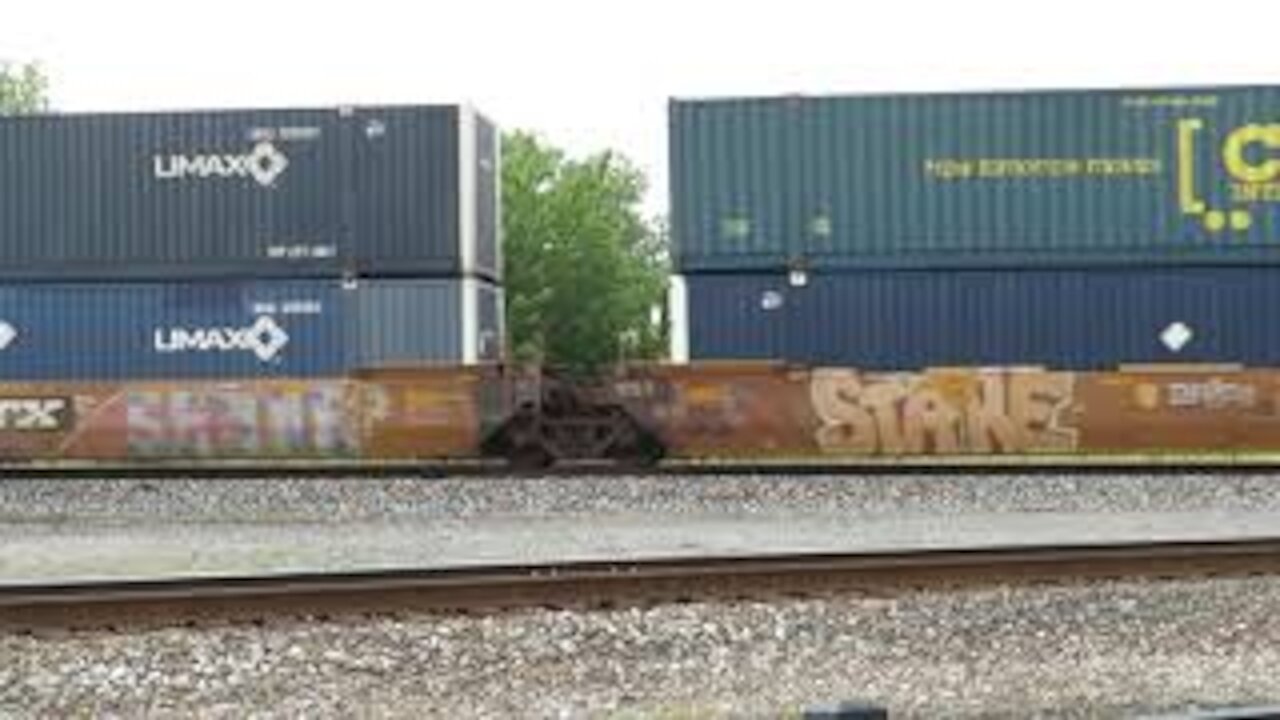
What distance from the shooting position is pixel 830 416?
2336 centimetres

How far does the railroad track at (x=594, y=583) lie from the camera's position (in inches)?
394

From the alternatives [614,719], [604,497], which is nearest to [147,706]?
[614,719]

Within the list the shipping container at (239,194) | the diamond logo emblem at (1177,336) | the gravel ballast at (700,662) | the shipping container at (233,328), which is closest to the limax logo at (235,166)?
the shipping container at (239,194)

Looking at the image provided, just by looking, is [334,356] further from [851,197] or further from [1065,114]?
[1065,114]

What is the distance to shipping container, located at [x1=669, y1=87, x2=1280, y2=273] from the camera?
24.7m

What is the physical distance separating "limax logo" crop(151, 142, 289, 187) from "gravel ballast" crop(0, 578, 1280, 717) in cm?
1739

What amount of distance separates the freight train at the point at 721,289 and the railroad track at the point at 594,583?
10.9m

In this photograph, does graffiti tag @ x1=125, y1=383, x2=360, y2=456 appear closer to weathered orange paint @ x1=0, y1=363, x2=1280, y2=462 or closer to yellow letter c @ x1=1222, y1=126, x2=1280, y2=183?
weathered orange paint @ x1=0, y1=363, x2=1280, y2=462

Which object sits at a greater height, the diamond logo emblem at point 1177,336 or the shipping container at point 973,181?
the shipping container at point 973,181

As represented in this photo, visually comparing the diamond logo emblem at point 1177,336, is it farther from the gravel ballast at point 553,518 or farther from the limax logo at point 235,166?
the limax logo at point 235,166

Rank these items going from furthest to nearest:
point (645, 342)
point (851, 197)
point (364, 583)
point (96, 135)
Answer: point (645, 342)
point (96, 135)
point (851, 197)
point (364, 583)

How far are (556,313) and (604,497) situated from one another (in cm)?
5949

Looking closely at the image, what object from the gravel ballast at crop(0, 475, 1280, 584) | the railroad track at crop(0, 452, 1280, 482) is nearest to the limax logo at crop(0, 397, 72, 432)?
the railroad track at crop(0, 452, 1280, 482)

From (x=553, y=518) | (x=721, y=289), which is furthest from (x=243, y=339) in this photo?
(x=553, y=518)
